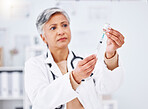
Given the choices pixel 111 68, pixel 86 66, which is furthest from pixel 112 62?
pixel 86 66

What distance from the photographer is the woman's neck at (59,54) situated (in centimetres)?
73

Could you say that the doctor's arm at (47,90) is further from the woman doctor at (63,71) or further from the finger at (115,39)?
the finger at (115,39)

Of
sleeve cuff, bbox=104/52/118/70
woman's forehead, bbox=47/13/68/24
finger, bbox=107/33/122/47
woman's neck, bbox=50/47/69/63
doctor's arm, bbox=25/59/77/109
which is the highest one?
woman's forehead, bbox=47/13/68/24

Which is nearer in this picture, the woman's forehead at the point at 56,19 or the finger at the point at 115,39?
the finger at the point at 115,39

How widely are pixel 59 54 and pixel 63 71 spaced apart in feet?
0.23

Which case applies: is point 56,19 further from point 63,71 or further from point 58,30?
point 63,71

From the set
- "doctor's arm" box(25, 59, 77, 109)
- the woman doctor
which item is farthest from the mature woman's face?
→ "doctor's arm" box(25, 59, 77, 109)

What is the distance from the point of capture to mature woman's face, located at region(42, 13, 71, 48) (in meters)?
0.67

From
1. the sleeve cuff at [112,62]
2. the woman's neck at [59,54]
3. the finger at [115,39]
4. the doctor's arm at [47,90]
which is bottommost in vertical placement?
the doctor's arm at [47,90]

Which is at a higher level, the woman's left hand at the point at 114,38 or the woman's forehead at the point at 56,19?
the woman's forehead at the point at 56,19

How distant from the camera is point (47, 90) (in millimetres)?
635

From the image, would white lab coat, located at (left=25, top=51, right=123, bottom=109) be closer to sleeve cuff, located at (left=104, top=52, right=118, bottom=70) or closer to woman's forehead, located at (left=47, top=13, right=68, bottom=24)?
sleeve cuff, located at (left=104, top=52, right=118, bottom=70)

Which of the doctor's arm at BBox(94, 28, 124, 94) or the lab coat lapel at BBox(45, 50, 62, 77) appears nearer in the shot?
the doctor's arm at BBox(94, 28, 124, 94)

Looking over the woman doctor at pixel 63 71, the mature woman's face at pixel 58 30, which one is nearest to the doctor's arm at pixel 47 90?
the woman doctor at pixel 63 71
